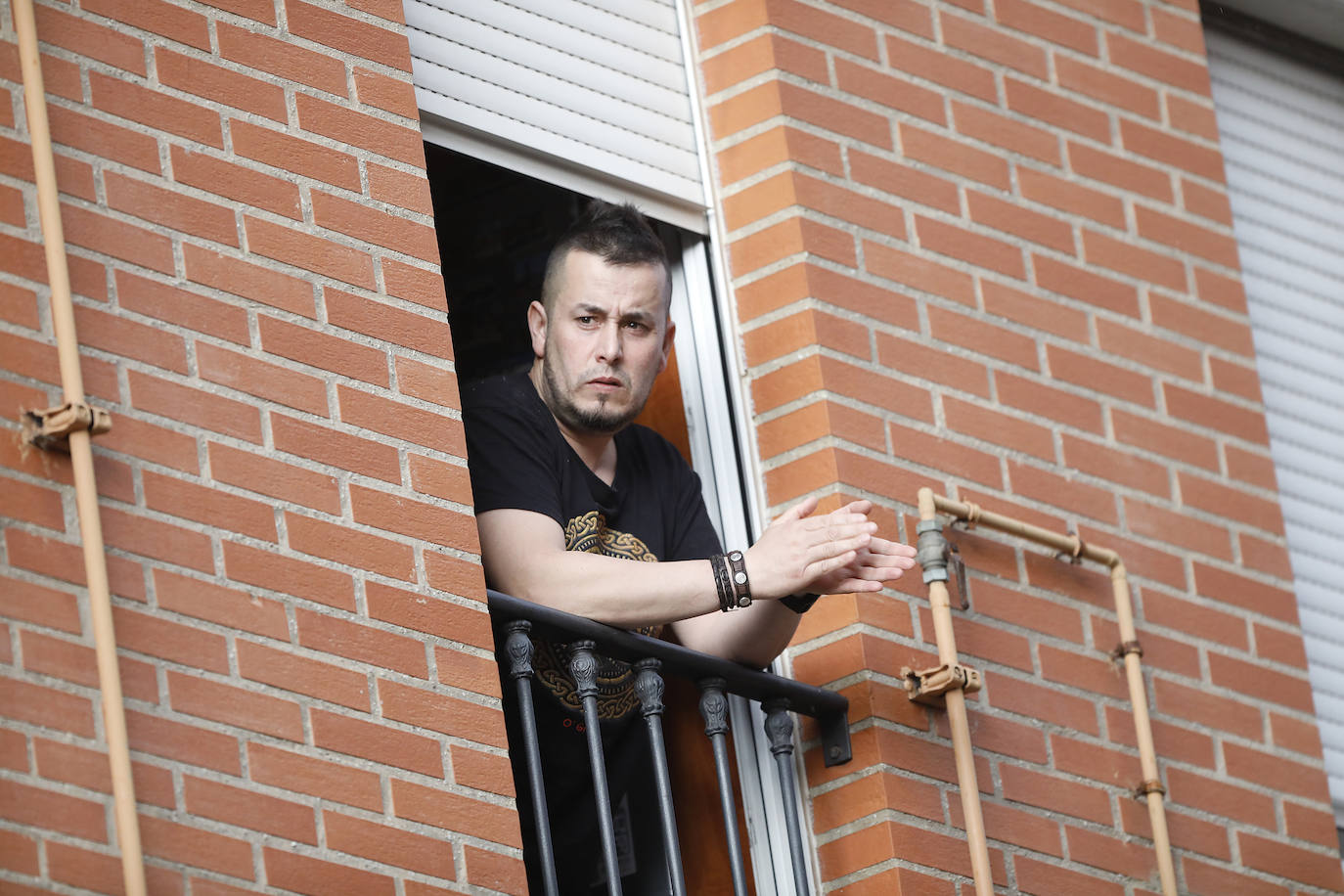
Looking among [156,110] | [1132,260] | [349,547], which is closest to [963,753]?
[349,547]

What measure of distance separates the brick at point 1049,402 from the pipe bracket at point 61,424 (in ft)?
7.55

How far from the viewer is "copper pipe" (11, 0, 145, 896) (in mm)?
3264

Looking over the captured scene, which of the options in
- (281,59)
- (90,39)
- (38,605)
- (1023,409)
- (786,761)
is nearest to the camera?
(38,605)

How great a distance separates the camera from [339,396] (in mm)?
3865

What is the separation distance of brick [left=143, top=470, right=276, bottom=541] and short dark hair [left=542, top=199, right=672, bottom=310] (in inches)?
49.3

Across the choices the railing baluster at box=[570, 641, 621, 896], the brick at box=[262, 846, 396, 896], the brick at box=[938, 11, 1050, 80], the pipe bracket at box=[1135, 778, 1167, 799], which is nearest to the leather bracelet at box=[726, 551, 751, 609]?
the railing baluster at box=[570, 641, 621, 896]

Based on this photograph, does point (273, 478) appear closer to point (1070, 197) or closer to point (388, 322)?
point (388, 322)

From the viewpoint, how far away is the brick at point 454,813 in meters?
3.67

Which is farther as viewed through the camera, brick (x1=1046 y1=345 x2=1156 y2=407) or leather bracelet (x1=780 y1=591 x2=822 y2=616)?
brick (x1=1046 y1=345 x2=1156 y2=407)

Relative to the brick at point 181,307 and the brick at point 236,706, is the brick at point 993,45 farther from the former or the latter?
the brick at point 236,706

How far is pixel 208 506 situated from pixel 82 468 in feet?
0.92

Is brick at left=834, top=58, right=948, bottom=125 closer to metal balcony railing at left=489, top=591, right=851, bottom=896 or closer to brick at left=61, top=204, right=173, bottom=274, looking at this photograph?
metal balcony railing at left=489, top=591, right=851, bottom=896

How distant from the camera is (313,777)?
3.57 m

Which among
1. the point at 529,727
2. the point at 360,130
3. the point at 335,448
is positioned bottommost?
the point at 529,727
